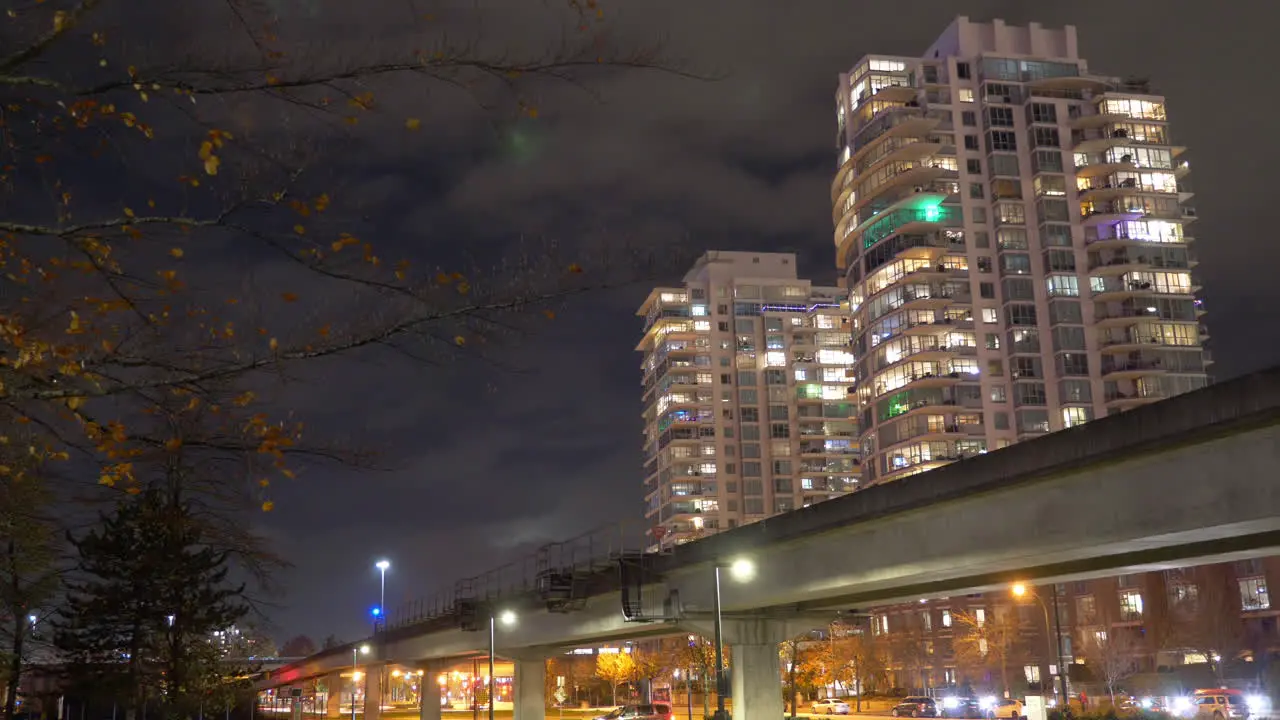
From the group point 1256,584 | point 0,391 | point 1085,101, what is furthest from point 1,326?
point 1085,101

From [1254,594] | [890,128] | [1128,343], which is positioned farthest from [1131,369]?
[890,128]

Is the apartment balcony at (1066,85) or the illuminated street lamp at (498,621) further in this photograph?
the apartment balcony at (1066,85)

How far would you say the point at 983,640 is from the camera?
115m

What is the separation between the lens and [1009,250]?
12950 cm

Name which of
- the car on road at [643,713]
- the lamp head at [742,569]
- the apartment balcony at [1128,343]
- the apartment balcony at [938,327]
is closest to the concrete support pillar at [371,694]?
the car on road at [643,713]

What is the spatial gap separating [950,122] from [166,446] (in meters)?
134

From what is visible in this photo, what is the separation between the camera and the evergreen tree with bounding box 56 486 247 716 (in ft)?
157

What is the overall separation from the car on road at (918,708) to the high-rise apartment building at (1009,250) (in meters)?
49.9

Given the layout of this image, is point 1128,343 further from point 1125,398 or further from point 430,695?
point 430,695

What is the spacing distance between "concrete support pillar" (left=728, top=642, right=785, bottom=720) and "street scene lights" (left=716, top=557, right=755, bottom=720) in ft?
15.3

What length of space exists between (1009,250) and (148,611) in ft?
346

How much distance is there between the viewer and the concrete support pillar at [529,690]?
227 ft

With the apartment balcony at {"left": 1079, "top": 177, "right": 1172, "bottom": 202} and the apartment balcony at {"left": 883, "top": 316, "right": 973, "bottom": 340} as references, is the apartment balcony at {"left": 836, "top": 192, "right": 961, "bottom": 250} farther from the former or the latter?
the apartment balcony at {"left": 1079, "top": 177, "right": 1172, "bottom": 202}

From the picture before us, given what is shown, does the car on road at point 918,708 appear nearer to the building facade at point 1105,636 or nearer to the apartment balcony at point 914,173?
the building facade at point 1105,636
